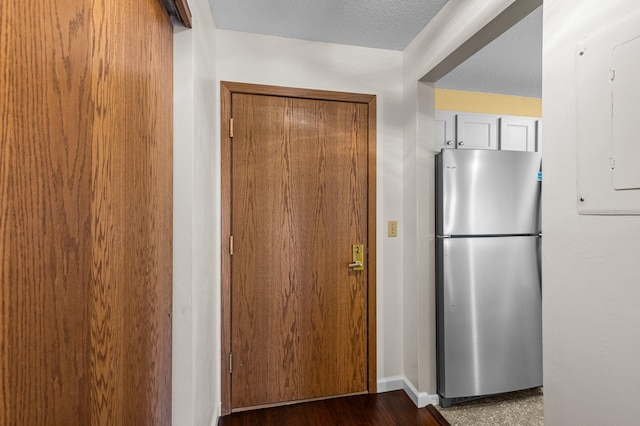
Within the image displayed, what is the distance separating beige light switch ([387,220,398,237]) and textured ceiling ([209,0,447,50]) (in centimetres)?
123

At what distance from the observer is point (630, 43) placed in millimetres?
876

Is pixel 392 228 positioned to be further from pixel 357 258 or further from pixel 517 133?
pixel 517 133

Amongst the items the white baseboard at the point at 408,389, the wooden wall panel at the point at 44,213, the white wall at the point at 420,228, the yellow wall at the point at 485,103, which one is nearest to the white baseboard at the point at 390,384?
the white baseboard at the point at 408,389

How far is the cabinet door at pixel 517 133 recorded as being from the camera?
266cm

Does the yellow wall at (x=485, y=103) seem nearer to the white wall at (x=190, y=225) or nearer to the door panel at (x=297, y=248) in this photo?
the door panel at (x=297, y=248)

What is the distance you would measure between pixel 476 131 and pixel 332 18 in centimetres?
156

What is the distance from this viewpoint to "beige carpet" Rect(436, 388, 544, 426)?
1940 mm

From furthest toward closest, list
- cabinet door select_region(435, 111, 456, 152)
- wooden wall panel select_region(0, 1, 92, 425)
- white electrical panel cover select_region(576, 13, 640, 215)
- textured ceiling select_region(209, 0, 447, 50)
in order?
1. cabinet door select_region(435, 111, 456, 152)
2. textured ceiling select_region(209, 0, 447, 50)
3. white electrical panel cover select_region(576, 13, 640, 215)
4. wooden wall panel select_region(0, 1, 92, 425)

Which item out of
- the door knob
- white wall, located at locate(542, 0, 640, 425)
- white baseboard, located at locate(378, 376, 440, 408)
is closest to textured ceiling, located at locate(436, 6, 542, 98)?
white wall, located at locate(542, 0, 640, 425)

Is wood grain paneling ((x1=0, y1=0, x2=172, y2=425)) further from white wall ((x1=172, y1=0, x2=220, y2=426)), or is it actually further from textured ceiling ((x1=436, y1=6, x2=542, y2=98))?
textured ceiling ((x1=436, y1=6, x2=542, y2=98))

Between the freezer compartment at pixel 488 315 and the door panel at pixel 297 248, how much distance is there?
539 millimetres

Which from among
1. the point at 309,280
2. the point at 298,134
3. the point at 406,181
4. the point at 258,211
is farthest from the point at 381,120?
the point at 309,280

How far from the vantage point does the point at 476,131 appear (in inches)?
104

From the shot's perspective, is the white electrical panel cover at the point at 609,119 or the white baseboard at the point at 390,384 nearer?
the white electrical panel cover at the point at 609,119
